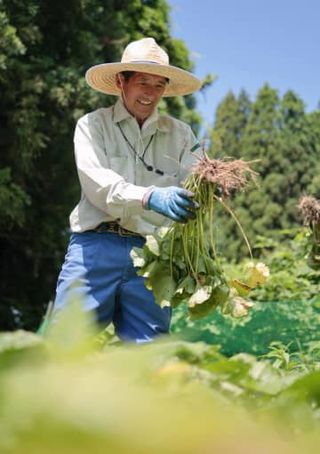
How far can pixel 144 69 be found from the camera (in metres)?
2.96

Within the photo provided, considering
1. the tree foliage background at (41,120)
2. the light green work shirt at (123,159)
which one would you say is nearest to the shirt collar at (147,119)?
the light green work shirt at (123,159)

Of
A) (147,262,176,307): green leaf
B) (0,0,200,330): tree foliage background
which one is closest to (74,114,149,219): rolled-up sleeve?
(147,262,176,307): green leaf

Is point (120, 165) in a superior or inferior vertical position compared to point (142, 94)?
inferior

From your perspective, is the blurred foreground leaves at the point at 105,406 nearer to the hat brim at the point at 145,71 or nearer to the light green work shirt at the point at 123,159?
the light green work shirt at the point at 123,159

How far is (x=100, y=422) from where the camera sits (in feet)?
1.57

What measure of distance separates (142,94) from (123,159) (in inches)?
10.9

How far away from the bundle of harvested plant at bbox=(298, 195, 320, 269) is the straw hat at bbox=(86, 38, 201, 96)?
2.60 feet

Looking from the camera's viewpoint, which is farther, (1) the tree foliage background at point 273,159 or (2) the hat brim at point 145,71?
(1) the tree foliage background at point 273,159

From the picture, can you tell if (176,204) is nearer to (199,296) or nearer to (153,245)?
(153,245)

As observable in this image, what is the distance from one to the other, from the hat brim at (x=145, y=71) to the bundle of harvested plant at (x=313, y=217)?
0.79 m

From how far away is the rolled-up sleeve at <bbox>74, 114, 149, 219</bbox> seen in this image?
260cm

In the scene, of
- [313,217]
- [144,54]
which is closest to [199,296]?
[144,54]

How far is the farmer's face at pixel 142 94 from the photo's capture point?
9.82ft

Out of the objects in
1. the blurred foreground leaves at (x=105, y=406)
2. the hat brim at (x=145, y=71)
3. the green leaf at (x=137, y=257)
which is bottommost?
the green leaf at (x=137, y=257)
